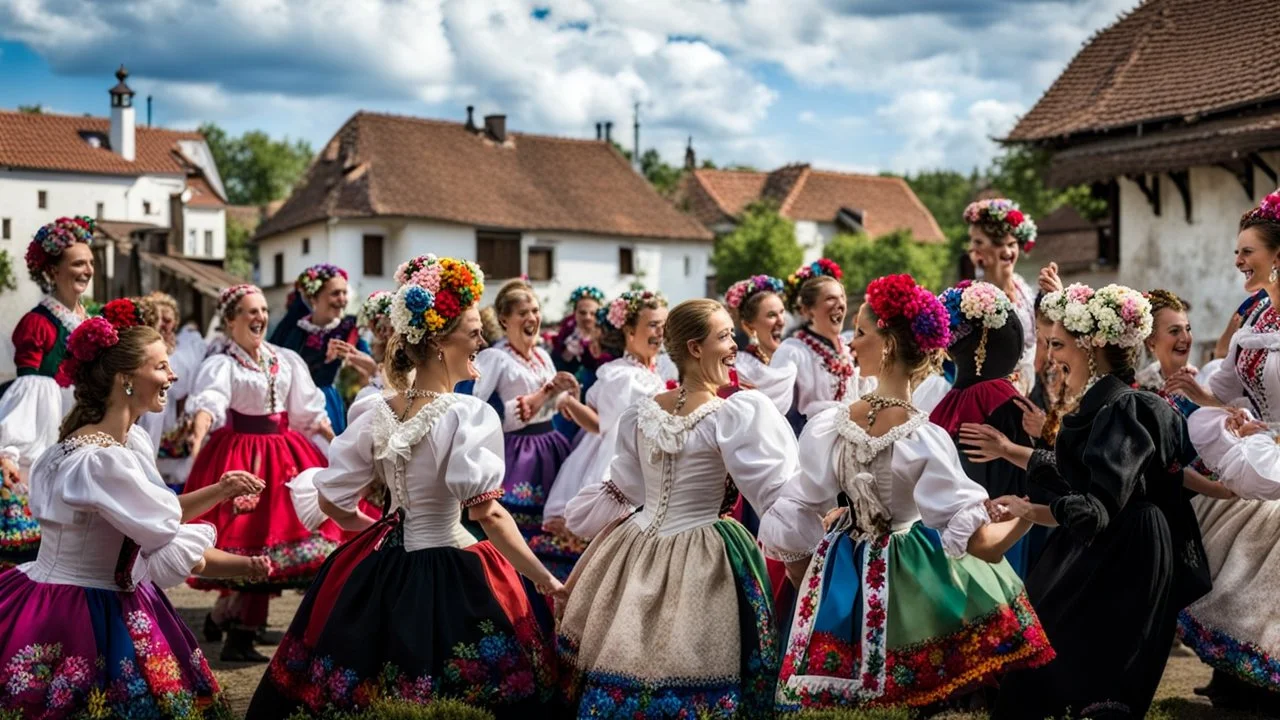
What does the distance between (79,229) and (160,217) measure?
121 feet

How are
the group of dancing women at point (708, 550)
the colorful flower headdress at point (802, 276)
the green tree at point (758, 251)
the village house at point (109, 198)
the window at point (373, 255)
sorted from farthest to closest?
the green tree at point (758, 251), the window at point (373, 255), the village house at point (109, 198), the colorful flower headdress at point (802, 276), the group of dancing women at point (708, 550)

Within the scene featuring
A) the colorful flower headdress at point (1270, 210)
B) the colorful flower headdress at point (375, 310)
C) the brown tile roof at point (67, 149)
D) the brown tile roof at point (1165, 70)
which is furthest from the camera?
the brown tile roof at point (67, 149)

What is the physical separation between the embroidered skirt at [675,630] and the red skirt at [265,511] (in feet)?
9.17

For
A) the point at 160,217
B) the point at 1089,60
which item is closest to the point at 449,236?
the point at 160,217

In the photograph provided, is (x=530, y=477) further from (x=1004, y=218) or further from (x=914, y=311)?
(x=914, y=311)

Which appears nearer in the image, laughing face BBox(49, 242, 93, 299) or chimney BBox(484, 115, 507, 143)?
laughing face BBox(49, 242, 93, 299)

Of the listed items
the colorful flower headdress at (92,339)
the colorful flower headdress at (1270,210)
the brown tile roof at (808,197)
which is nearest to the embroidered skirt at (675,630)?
the colorful flower headdress at (92,339)

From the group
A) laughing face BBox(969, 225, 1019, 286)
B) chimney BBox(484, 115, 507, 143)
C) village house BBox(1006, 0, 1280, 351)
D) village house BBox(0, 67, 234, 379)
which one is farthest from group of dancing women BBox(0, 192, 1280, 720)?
chimney BBox(484, 115, 507, 143)

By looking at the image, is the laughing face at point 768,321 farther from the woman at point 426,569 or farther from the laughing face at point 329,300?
the woman at point 426,569

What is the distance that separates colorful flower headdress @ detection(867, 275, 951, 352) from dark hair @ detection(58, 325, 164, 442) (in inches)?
101

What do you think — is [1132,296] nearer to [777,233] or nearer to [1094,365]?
[1094,365]

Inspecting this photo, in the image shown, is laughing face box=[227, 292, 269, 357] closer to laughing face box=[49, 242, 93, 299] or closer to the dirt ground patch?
laughing face box=[49, 242, 93, 299]

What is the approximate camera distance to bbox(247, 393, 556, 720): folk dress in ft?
16.1

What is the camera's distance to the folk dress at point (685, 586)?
4.69 meters
